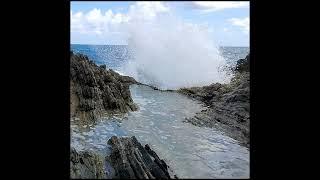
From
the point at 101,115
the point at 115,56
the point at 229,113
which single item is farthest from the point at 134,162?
the point at 115,56

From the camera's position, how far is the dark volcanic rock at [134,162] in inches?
420

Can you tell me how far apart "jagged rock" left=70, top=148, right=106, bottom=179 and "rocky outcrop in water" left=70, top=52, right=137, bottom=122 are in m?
4.37

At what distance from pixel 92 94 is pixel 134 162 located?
7.62 meters

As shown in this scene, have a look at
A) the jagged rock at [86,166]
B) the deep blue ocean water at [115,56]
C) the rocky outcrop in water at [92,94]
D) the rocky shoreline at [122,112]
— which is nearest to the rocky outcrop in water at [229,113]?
the rocky shoreline at [122,112]

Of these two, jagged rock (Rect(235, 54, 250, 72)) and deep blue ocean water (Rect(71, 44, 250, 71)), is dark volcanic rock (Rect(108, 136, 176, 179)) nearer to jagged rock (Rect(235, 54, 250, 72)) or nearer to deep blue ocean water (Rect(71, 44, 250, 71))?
jagged rock (Rect(235, 54, 250, 72))

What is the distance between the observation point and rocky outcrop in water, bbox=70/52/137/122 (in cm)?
1698

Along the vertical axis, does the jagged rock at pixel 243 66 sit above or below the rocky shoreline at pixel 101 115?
above

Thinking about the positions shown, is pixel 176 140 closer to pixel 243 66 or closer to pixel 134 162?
pixel 134 162

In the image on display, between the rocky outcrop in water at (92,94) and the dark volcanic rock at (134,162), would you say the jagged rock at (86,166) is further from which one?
the rocky outcrop in water at (92,94)

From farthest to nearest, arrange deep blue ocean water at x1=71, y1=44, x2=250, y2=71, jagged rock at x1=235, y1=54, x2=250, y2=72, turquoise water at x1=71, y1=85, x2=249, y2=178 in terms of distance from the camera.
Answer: deep blue ocean water at x1=71, y1=44, x2=250, y2=71, jagged rock at x1=235, y1=54, x2=250, y2=72, turquoise water at x1=71, y1=85, x2=249, y2=178

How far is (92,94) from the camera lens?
1819cm

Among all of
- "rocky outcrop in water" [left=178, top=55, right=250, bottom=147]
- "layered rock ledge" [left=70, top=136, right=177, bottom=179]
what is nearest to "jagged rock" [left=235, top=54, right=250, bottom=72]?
"rocky outcrop in water" [left=178, top=55, right=250, bottom=147]

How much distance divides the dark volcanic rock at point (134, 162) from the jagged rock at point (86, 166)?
0.45 m
